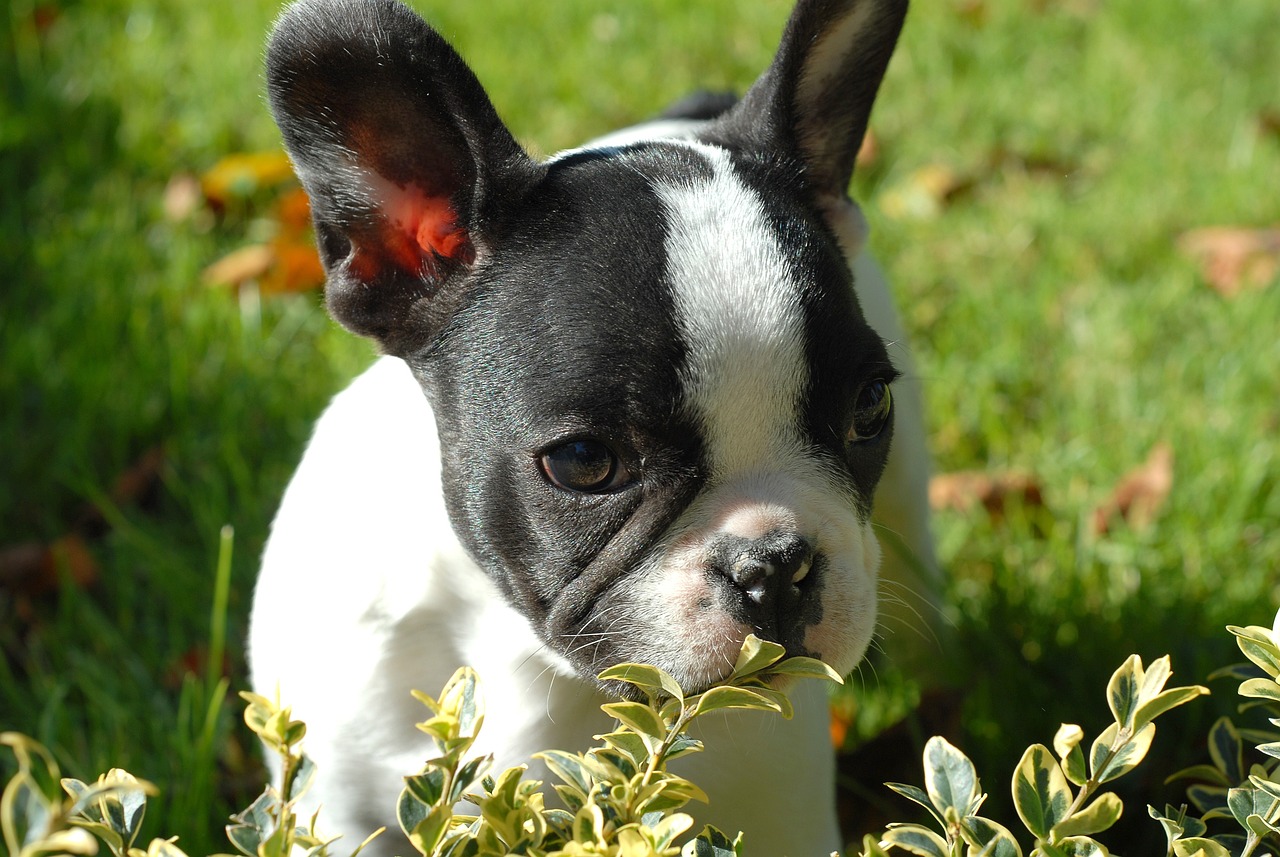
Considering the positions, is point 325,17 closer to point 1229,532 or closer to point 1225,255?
point 1229,532

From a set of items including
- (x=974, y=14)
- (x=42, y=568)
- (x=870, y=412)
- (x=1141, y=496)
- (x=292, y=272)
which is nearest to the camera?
(x=870, y=412)

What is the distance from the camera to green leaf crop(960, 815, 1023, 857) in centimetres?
164

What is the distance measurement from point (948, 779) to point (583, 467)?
2.13 feet

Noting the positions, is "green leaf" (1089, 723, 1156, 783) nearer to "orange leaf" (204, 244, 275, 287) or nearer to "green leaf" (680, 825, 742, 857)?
"green leaf" (680, 825, 742, 857)

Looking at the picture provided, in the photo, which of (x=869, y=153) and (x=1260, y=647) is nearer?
(x=1260, y=647)

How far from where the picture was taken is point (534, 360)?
78.5 inches

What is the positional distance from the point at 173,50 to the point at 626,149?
3963 millimetres

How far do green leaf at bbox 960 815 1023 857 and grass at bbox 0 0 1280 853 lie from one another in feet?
3.64

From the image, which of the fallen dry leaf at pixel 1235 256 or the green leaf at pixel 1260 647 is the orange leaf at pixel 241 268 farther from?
the green leaf at pixel 1260 647

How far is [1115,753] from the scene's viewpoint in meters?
1.66

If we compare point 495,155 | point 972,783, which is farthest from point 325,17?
point 972,783

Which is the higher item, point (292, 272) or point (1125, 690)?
point (1125, 690)

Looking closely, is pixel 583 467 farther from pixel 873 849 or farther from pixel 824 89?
pixel 824 89

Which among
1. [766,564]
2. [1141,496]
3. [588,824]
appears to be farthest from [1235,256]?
[588,824]
